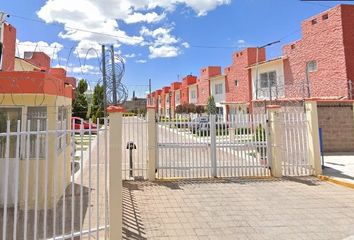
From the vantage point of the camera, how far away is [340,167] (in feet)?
34.2

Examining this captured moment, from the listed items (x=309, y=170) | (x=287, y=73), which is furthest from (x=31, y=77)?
(x=287, y=73)

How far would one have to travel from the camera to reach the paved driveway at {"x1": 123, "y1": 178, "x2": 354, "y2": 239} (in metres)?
5.12

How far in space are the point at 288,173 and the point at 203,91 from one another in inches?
1291

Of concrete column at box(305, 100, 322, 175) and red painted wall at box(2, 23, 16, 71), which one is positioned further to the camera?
red painted wall at box(2, 23, 16, 71)

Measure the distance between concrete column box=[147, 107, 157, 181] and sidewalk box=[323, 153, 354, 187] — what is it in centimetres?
553

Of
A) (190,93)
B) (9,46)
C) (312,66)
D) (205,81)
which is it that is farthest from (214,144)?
(190,93)

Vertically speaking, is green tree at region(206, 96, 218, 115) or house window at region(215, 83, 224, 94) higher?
house window at region(215, 83, 224, 94)

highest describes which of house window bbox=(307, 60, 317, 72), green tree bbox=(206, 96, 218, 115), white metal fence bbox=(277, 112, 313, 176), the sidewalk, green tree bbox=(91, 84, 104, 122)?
house window bbox=(307, 60, 317, 72)

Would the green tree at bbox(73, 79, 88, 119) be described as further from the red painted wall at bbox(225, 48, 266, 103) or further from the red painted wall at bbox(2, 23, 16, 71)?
the red painted wall at bbox(225, 48, 266, 103)

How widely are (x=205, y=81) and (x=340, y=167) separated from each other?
103 feet

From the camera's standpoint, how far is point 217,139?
9727 millimetres

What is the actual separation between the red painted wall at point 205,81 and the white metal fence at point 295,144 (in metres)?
29.8

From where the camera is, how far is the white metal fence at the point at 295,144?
380 inches

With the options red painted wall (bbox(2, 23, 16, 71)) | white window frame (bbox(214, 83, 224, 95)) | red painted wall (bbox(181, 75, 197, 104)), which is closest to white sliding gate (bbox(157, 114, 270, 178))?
red painted wall (bbox(2, 23, 16, 71))
